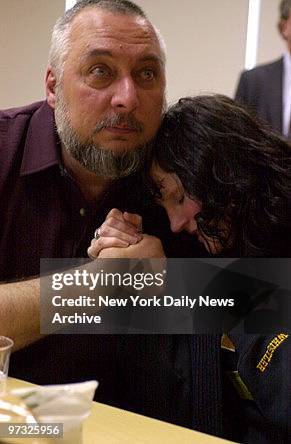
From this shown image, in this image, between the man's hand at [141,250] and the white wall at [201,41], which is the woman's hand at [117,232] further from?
the white wall at [201,41]

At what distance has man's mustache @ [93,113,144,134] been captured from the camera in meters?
0.94

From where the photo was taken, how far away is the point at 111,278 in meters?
0.92

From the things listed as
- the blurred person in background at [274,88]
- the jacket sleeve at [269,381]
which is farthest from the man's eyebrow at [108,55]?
the jacket sleeve at [269,381]

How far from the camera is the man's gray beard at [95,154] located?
37.8 inches

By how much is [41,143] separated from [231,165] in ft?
1.02

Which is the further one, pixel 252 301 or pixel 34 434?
pixel 252 301

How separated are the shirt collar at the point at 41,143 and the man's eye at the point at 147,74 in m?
0.17

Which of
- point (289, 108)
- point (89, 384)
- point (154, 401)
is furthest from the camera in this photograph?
point (154, 401)

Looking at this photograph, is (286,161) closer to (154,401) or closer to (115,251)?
(115,251)

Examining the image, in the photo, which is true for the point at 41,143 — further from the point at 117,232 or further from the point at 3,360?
the point at 3,360

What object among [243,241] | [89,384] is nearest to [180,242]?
[243,241]

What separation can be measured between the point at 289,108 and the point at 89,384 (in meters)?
0.48

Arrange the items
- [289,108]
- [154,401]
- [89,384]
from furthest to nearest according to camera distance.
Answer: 1. [154,401]
2. [289,108]
3. [89,384]

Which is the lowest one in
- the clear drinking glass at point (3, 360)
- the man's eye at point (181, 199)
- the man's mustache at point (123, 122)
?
the clear drinking glass at point (3, 360)
